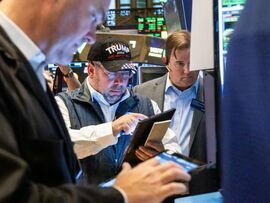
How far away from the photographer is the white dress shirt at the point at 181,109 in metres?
A: 2.19

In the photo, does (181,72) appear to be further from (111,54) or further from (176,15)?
(176,15)

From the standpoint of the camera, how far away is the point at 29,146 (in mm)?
830

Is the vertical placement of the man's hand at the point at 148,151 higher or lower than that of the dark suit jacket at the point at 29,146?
lower

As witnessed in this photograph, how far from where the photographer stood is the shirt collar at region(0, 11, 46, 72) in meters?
0.95

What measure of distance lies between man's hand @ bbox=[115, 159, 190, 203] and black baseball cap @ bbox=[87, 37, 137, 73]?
4.11 feet

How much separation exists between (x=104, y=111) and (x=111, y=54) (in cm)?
30

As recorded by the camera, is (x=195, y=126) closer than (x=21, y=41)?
No

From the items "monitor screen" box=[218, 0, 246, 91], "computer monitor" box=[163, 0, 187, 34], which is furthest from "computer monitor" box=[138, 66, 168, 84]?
"monitor screen" box=[218, 0, 246, 91]

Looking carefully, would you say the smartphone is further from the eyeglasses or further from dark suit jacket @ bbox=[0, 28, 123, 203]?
the eyeglasses

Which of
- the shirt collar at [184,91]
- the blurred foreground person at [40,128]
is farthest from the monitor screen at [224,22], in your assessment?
the shirt collar at [184,91]

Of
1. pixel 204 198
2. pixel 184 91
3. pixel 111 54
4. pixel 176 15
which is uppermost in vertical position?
pixel 176 15

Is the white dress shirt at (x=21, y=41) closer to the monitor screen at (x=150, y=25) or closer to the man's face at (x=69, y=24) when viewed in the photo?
the man's face at (x=69, y=24)

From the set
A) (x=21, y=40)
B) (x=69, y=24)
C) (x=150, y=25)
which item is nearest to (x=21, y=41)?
(x=21, y=40)

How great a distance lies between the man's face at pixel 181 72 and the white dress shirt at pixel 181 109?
3cm
